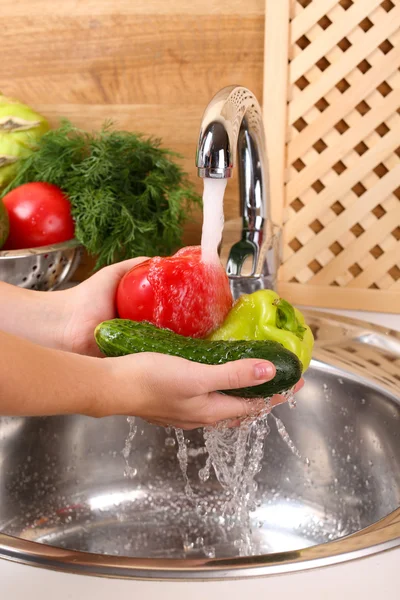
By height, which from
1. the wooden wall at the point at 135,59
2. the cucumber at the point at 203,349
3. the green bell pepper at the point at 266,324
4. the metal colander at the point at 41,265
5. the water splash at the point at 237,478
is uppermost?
the wooden wall at the point at 135,59

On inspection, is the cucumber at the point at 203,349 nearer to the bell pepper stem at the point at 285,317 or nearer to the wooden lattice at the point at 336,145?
the bell pepper stem at the point at 285,317

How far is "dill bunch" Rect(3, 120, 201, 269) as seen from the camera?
3.50 feet

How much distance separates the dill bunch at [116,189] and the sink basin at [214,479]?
0.26 meters

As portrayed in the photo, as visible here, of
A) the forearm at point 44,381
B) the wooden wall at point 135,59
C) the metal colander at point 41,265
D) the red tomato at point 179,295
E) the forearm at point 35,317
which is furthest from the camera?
the wooden wall at point 135,59

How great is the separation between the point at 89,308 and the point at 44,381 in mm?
243

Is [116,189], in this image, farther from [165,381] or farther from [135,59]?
[165,381]

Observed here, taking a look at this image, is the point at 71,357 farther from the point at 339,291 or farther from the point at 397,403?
the point at 339,291

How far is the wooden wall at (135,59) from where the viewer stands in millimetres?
1150

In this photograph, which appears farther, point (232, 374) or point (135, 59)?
point (135, 59)

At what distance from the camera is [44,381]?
1.91ft

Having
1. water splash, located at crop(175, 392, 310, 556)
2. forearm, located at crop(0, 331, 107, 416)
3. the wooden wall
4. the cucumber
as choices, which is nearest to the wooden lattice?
the wooden wall

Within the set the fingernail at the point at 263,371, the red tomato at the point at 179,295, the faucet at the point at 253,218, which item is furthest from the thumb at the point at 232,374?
the faucet at the point at 253,218

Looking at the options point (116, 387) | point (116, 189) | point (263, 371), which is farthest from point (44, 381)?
point (116, 189)

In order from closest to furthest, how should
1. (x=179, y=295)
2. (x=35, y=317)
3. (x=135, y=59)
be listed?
(x=179, y=295) → (x=35, y=317) → (x=135, y=59)
